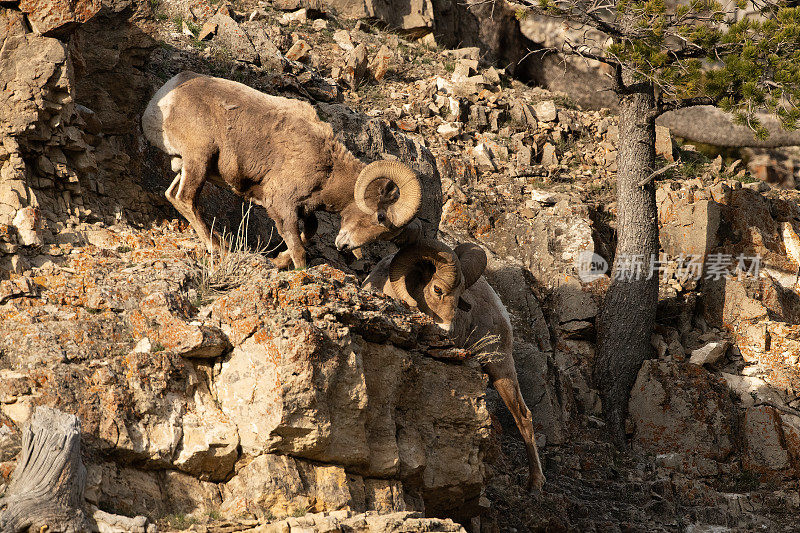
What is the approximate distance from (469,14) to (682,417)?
34.7 ft

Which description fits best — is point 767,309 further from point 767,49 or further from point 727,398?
point 767,49

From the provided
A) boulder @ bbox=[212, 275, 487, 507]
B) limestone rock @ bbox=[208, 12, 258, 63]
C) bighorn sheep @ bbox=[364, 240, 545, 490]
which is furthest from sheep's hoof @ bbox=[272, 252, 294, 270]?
limestone rock @ bbox=[208, 12, 258, 63]

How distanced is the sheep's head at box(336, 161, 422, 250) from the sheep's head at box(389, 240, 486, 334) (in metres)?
0.35

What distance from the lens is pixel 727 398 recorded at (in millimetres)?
12031

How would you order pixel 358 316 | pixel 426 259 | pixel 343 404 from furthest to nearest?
pixel 426 259 < pixel 358 316 < pixel 343 404

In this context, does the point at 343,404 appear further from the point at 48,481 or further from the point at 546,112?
the point at 546,112

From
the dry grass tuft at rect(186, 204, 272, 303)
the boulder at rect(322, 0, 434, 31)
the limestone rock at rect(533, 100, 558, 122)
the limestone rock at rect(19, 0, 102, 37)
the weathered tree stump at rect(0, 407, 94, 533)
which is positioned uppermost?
the boulder at rect(322, 0, 434, 31)

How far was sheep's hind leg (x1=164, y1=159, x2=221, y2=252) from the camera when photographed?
28.9 ft

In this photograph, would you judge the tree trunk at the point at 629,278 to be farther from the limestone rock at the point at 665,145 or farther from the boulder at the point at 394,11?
the boulder at the point at 394,11

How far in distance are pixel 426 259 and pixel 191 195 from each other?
2.35 metres

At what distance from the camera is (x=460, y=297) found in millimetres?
9922

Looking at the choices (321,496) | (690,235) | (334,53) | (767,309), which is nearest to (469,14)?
(334,53)

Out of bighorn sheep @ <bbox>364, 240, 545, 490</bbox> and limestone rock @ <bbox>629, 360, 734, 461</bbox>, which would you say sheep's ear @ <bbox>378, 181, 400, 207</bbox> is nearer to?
bighorn sheep @ <bbox>364, 240, 545, 490</bbox>

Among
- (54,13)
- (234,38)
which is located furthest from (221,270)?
(234,38)
